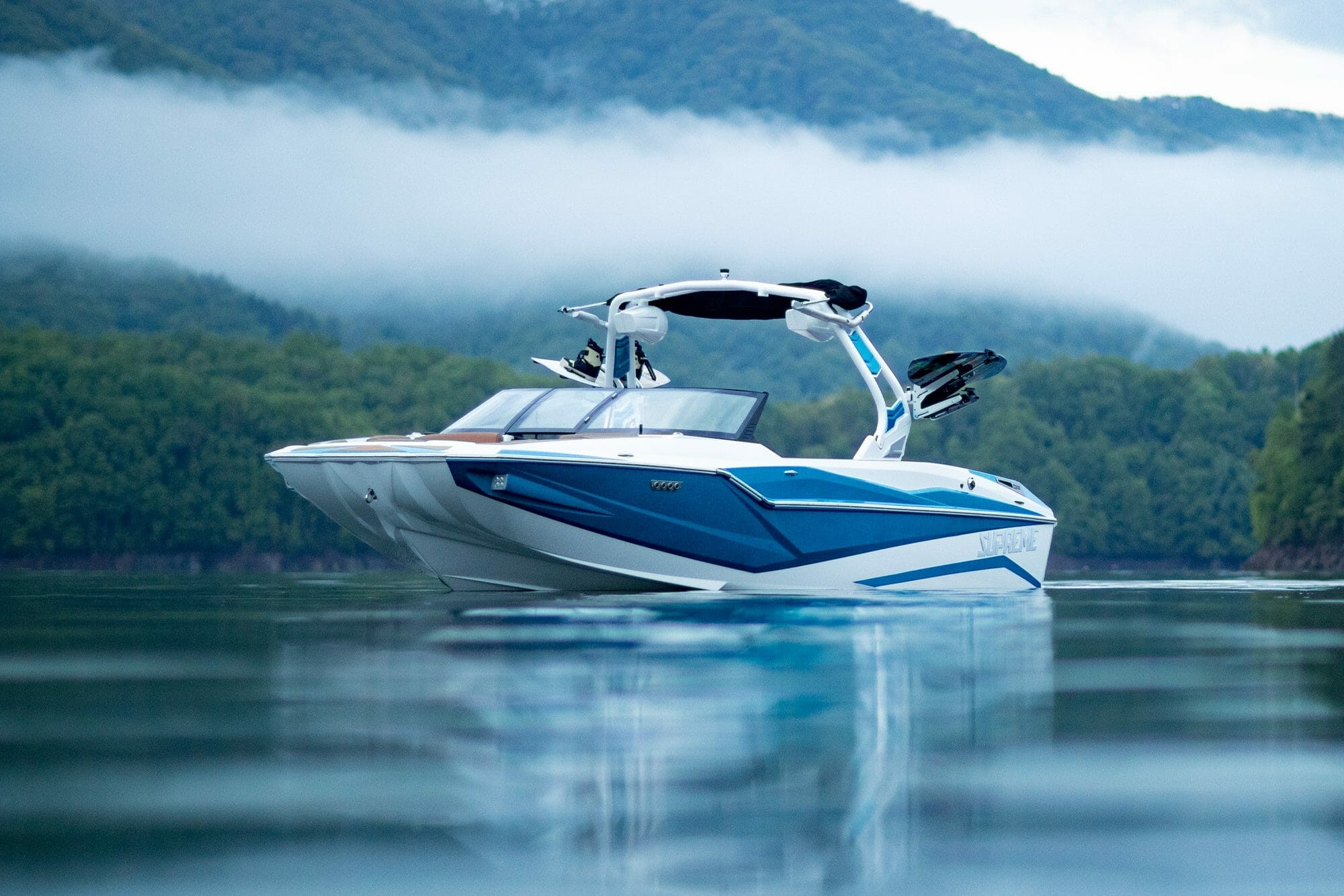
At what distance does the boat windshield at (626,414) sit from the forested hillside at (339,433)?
240 ft

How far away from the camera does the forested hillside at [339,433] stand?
9681 centimetres

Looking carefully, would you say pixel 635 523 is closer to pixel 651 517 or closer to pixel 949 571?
pixel 651 517

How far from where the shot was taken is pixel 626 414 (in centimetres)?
2047

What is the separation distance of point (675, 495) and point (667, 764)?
12119mm

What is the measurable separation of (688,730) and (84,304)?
193 metres

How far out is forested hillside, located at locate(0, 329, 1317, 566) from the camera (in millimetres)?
96812

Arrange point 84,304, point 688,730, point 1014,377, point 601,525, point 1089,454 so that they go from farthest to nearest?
point 84,304
point 1014,377
point 1089,454
point 601,525
point 688,730

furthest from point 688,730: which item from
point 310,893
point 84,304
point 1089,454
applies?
point 84,304

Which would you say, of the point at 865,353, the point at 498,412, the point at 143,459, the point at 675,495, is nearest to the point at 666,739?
the point at 675,495

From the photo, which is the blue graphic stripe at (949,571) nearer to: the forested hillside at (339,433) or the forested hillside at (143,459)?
the forested hillside at (339,433)

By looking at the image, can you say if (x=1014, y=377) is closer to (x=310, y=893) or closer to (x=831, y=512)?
(x=831, y=512)

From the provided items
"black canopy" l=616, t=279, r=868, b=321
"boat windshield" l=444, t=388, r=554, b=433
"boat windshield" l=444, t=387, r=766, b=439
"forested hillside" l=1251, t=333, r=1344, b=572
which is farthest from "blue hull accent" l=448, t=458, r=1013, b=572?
"forested hillside" l=1251, t=333, r=1344, b=572

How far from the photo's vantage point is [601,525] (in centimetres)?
1950

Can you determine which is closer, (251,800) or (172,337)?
(251,800)
